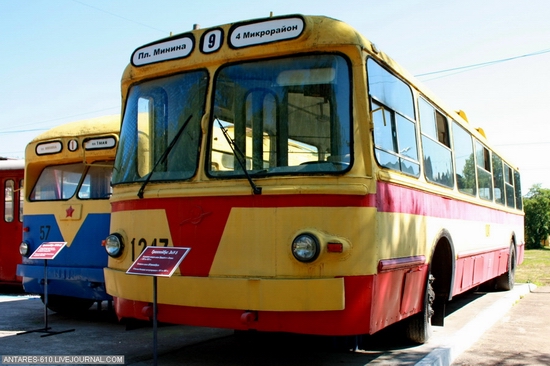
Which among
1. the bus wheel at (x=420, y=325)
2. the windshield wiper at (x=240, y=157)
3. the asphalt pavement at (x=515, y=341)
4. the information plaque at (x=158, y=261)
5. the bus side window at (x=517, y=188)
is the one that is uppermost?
the bus side window at (x=517, y=188)

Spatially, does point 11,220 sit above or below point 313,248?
above

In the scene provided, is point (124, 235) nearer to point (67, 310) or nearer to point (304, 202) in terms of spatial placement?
point (304, 202)

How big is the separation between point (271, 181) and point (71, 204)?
15.8 feet

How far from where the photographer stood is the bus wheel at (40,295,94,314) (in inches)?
394

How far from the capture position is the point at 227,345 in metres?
7.38

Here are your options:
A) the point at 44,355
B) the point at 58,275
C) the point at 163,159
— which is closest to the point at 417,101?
the point at 163,159

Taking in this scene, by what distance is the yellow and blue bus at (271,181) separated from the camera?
5145mm

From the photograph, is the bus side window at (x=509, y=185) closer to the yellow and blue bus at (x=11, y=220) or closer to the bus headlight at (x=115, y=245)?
the bus headlight at (x=115, y=245)

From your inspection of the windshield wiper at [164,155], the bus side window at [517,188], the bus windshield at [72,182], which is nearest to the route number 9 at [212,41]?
the windshield wiper at [164,155]

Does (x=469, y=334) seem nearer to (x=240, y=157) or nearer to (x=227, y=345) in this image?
(x=227, y=345)

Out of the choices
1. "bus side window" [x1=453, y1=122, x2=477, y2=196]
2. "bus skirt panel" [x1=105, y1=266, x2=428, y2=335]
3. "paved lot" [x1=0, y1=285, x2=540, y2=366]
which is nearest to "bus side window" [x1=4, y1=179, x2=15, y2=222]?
"paved lot" [x1=0, y1=285, x2=540, y2=366]

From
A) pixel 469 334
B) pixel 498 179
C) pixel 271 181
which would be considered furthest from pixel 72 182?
pixel 498 179

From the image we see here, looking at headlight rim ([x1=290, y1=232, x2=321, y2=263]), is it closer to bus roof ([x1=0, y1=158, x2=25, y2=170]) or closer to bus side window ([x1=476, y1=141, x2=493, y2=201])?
bus side window ([x1=476, y1=141, x2=493, y2=201])

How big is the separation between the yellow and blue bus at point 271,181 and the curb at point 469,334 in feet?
1.80
